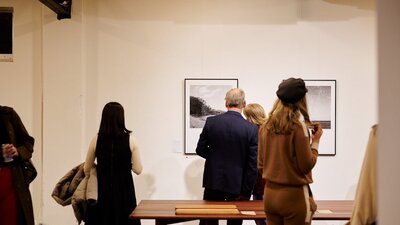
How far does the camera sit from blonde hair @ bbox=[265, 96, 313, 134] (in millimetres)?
2502

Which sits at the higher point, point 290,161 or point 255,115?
Answer: point 255,115

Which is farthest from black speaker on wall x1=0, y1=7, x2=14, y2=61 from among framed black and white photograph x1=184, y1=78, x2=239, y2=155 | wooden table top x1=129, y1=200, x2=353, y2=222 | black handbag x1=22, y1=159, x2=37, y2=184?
wooden table top x1=129, y1=200, x2=353, y2=222

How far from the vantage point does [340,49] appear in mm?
5090

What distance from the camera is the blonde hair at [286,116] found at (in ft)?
8.21

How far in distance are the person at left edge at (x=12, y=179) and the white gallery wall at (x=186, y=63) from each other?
1428 millimetres

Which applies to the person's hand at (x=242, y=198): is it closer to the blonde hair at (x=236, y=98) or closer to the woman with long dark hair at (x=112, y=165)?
the blonde hair at (x=236, y=98)

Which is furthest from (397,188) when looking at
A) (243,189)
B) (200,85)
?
(200,85)

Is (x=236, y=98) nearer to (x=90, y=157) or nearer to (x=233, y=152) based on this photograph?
(x=233, y=152)

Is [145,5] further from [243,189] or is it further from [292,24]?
[243,189]

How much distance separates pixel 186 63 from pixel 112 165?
75.9 inches

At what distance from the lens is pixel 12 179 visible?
3.43 m

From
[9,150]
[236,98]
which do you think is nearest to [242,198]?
[236,98]

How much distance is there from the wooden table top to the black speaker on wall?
104 inches

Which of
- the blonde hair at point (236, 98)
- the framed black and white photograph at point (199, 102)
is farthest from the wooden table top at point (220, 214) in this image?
the framed black and white photograph at point (199, 102)
